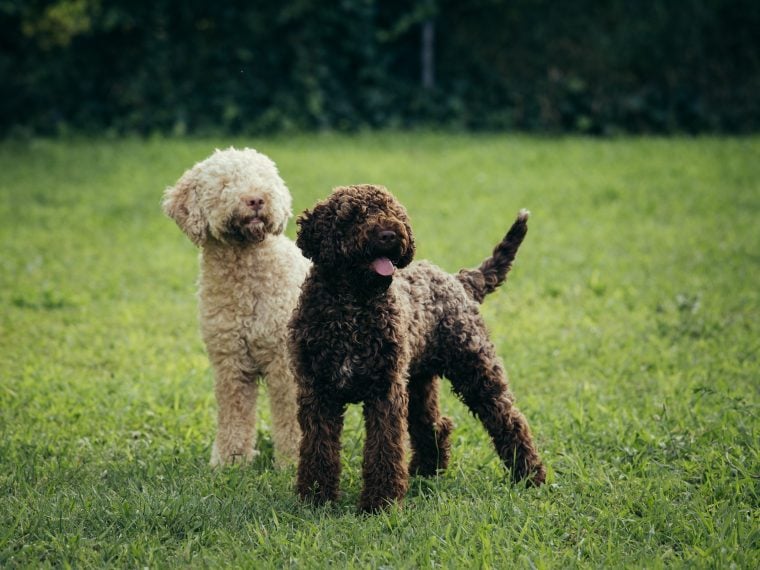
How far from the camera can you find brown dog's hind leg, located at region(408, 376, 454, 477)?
4766 mm

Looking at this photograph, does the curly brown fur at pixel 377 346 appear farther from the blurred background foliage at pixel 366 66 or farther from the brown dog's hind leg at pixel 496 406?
the blurred background foliage at pixel 366 66

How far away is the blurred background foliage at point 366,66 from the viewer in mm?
15539

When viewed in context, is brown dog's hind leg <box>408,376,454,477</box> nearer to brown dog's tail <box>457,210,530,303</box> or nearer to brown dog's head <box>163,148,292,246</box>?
brown dog's tail <box>457,210,530,303</box>

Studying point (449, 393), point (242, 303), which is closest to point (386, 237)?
point (242, 303)

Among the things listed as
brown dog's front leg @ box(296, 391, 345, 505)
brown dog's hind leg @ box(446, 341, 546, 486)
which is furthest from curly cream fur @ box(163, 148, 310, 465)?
brown dog's hind leg @ box(446, 341, 546, 486)

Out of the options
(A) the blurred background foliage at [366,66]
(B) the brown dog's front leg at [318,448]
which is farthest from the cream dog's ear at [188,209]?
(A) the blurred background foliage at [366,66]

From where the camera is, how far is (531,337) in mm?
7137

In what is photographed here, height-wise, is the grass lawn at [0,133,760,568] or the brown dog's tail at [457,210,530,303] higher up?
the brown dog's tail at [457,210,530,303]

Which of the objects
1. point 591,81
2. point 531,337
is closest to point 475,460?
point 531,337

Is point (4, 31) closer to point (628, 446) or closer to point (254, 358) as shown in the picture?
point (254, 358)

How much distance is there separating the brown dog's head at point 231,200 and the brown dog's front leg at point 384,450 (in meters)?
1.21

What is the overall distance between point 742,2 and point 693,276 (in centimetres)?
879

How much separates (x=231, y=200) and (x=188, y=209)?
0.32 metres

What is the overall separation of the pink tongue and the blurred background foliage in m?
12.1
